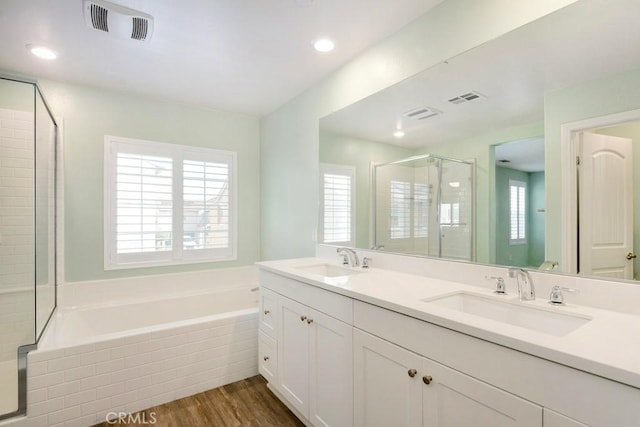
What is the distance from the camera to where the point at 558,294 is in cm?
125

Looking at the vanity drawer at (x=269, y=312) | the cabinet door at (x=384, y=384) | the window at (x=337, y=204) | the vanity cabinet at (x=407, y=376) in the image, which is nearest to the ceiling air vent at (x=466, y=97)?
the window at (x=337, y=204)

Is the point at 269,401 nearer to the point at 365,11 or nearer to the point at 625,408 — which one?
the point at 625,408

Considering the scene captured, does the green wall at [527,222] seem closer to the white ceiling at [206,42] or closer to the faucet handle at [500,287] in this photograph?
the faucet handle at [500,287]

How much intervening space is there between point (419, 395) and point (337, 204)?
159cm

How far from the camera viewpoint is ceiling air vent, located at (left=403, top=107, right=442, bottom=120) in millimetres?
1836

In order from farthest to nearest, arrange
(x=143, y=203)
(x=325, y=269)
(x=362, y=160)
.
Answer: (x=143, y=203) < (x=325, y=269) < (x=362, y=160)

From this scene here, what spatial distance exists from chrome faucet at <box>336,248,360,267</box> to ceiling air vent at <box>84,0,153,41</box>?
6.29 feet

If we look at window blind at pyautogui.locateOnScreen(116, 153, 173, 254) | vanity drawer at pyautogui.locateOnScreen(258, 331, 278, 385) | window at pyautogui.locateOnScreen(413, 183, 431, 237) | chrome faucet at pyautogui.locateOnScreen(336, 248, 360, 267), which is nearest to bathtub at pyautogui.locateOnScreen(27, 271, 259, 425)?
vanity drawer at pyautogui.locateOnScreen(258, 331, 278, 385)

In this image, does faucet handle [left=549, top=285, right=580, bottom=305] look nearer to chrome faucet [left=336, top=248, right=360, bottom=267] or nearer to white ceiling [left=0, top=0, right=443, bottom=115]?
chrome faucet [left=336, top=248, right=360, bottom=267]

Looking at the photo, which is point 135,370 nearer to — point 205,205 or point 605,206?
point 205,205

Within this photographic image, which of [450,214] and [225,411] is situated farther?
[225,411]

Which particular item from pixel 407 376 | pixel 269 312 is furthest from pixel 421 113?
pixel 269 312

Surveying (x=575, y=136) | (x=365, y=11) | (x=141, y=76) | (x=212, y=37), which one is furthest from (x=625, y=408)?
(x=141, y=76)

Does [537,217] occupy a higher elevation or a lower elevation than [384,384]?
higher
